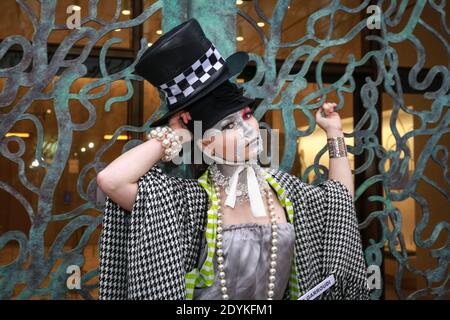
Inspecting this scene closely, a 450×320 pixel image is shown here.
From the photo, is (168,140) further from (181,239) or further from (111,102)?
(111,102)

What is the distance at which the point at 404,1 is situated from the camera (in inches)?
101

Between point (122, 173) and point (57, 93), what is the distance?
27.3 inches

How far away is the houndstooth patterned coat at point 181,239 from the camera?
5.43ft

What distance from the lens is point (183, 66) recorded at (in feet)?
5.56

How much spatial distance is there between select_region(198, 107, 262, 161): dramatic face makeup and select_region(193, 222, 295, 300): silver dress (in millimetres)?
253

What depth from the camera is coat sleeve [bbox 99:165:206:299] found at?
1647 millimetres

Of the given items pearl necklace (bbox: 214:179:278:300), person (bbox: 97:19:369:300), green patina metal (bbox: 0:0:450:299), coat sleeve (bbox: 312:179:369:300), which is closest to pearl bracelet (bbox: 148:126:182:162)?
person (bbox: 97:19:369:300)

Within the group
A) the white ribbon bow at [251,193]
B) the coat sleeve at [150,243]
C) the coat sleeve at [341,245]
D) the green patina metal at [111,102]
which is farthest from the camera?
the green patina metal at [111,102]

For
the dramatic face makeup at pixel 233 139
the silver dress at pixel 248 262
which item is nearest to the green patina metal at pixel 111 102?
the dramatic face makeup at pixel 233 139

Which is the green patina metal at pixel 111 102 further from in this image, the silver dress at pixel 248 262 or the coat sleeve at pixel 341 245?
the silver dress at pixel 248 262

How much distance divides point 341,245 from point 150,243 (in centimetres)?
78

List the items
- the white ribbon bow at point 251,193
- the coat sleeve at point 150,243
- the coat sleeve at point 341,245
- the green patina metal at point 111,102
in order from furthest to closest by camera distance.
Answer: the green patina metal at point 111,102
the coat sleeve at point 341,245
the white ribbon bow at point 251,193
the coat sleeve at point 150,243
